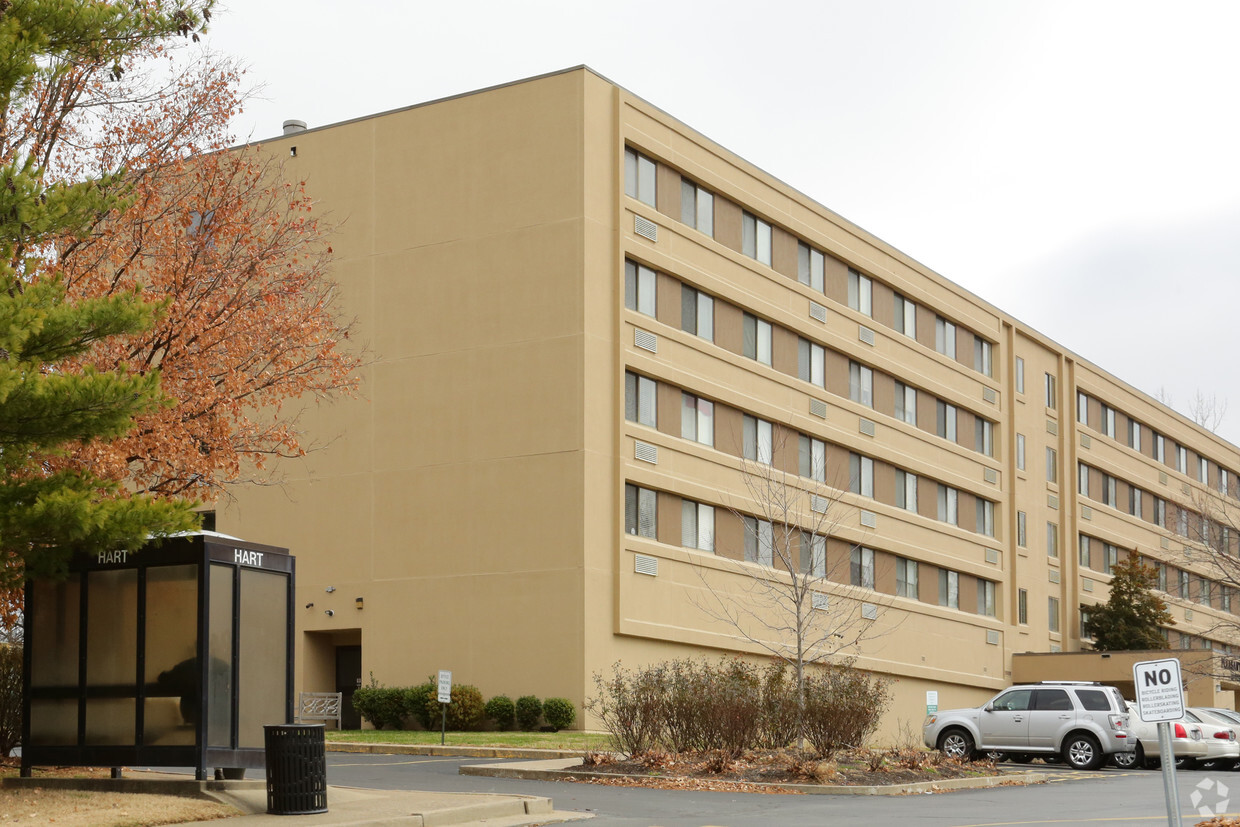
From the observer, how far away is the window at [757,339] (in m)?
42.6

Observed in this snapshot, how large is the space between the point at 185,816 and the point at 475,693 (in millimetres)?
21223

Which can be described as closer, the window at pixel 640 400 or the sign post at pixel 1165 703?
the sign post at pixel 1165 703

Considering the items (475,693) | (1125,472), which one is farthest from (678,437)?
(1125,472)

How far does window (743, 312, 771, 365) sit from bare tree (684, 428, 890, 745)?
2.40 meters

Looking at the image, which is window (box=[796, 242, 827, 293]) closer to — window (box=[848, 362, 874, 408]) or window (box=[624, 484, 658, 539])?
window (box=[848, 362, 874, 408])

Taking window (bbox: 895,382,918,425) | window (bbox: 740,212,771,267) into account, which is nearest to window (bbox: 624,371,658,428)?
window (bbox: 740,212,771,267)

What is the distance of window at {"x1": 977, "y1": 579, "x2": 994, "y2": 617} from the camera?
2138 inches

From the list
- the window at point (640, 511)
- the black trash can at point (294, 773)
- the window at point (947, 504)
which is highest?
the window at point (947, 504)

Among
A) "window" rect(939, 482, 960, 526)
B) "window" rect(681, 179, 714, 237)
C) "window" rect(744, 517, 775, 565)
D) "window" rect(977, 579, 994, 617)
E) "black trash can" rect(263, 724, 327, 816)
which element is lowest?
"black trash can" rect(263, 724, 327, 816)

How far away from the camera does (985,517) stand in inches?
2186

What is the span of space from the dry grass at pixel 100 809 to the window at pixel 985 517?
43834 millimetres

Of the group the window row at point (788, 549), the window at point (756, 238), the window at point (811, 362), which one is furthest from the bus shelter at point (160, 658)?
the window at point (811, 362)

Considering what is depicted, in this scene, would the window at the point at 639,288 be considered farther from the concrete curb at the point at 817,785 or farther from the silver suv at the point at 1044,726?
the concrete curb at the point at 817,785

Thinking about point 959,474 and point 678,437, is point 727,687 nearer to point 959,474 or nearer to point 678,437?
point 678,437
